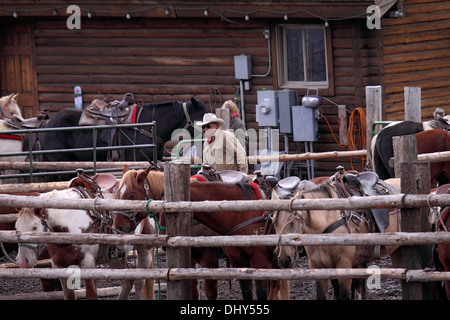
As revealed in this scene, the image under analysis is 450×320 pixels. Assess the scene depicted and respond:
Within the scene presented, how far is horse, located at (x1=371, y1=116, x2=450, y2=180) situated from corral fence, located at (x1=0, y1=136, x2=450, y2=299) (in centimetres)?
428

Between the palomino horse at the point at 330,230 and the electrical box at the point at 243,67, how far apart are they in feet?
26.9

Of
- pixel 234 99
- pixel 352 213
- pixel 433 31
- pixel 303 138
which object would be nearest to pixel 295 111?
pixel 303 138

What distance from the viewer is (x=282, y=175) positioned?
15375 mm

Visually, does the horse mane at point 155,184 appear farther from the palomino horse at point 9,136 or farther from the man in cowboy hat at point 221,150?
the palomino horse at point 9,136

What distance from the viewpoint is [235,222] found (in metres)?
7.79

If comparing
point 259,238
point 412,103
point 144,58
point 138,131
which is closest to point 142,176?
point 259,238

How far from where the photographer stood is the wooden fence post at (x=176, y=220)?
681cm

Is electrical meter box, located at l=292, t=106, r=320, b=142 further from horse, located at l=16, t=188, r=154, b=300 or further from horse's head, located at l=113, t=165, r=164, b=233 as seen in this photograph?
horse's head, located at l=113, t=165, r=164, b=233

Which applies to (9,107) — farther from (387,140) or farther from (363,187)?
(363,187)

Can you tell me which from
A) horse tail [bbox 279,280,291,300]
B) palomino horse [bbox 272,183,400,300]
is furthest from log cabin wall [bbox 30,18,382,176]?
palomino horse [bbox 272,183,400,300]

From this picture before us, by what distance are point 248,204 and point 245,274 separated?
58cm

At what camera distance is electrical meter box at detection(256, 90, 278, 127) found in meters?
15.2

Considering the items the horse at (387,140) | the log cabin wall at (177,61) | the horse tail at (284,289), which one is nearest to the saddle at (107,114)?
the log cabin wall at (177,61)
